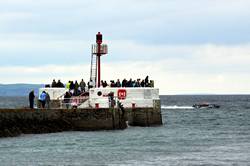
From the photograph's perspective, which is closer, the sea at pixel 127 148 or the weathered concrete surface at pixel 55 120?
the sea at pixel 127 148

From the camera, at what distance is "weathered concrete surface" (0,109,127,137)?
42.4 metres

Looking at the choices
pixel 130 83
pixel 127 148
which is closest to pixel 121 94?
pixel 130 83

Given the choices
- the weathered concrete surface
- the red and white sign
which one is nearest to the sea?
the weathered concrete surface

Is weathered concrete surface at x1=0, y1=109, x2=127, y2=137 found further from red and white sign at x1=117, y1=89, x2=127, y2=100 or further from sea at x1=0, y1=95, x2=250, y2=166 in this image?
red and white sign at x1=117, y1=89, x2=127, y2=100

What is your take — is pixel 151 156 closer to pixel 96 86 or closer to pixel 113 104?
pixel 113 104

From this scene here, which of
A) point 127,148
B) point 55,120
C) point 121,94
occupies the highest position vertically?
point 121,94

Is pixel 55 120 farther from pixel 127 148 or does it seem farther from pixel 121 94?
pixel 127 148

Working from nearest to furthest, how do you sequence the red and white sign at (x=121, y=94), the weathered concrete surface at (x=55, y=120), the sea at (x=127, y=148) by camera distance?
the sea at (x=127, y=148), the weathered concrete surface at (x=55, y=120), the red and white sign at (x=121, y=94)

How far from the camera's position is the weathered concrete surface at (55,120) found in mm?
42375

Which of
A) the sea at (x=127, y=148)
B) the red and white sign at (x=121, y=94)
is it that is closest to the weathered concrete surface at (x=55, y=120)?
the sea at (x=127, y=148)

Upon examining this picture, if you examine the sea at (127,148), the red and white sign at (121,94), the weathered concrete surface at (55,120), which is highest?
the red and white sign at (121,94)

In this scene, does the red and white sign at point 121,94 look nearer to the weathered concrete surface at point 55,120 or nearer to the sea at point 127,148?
the sea at point 127,148

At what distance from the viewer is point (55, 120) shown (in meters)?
44.6

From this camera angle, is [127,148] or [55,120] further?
[55,120]
